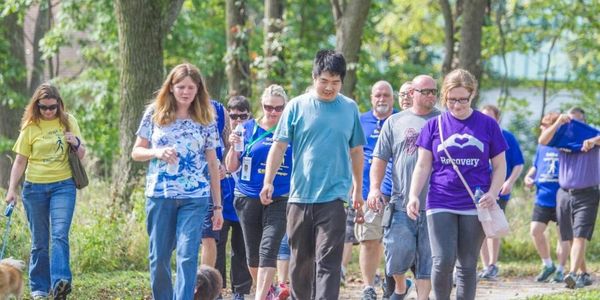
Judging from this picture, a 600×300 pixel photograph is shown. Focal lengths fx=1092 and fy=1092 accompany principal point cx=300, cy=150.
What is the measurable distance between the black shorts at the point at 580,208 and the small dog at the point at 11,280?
7159 millimetres

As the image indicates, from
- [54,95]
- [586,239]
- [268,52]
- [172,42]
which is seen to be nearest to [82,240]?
[54,95]

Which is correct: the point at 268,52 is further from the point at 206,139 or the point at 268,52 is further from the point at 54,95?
the point at 206,139

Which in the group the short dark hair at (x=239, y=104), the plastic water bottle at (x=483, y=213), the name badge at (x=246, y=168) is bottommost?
the plastic water bottle at (x=483, y=213)

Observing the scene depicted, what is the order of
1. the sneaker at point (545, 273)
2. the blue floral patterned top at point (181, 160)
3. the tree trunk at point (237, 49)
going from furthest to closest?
1. the tree trunk at point (237, 49)
2. the sneaker at point (545, 273)
3. the blue floral patterned top at point (181, 160)

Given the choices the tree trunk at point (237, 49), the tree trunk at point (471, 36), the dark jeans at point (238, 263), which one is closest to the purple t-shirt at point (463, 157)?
the dark jeans at point (238, 263)

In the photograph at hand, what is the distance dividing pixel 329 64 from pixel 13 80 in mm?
14935

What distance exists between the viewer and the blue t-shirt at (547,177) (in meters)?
14.3

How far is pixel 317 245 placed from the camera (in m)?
8.54

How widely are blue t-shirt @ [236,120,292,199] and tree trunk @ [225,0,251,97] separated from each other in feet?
31.9

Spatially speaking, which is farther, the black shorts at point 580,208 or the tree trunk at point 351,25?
the tree trunk at point 351,25

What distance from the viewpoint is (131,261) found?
13.6 metres

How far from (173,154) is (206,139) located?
0.42 meters

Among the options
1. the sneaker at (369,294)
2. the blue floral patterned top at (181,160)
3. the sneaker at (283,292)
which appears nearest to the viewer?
the blue floral patterned top at (181,160)

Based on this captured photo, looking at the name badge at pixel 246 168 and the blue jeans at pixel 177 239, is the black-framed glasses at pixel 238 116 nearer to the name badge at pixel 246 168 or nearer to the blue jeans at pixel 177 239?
the name badge at pixel 246 168
